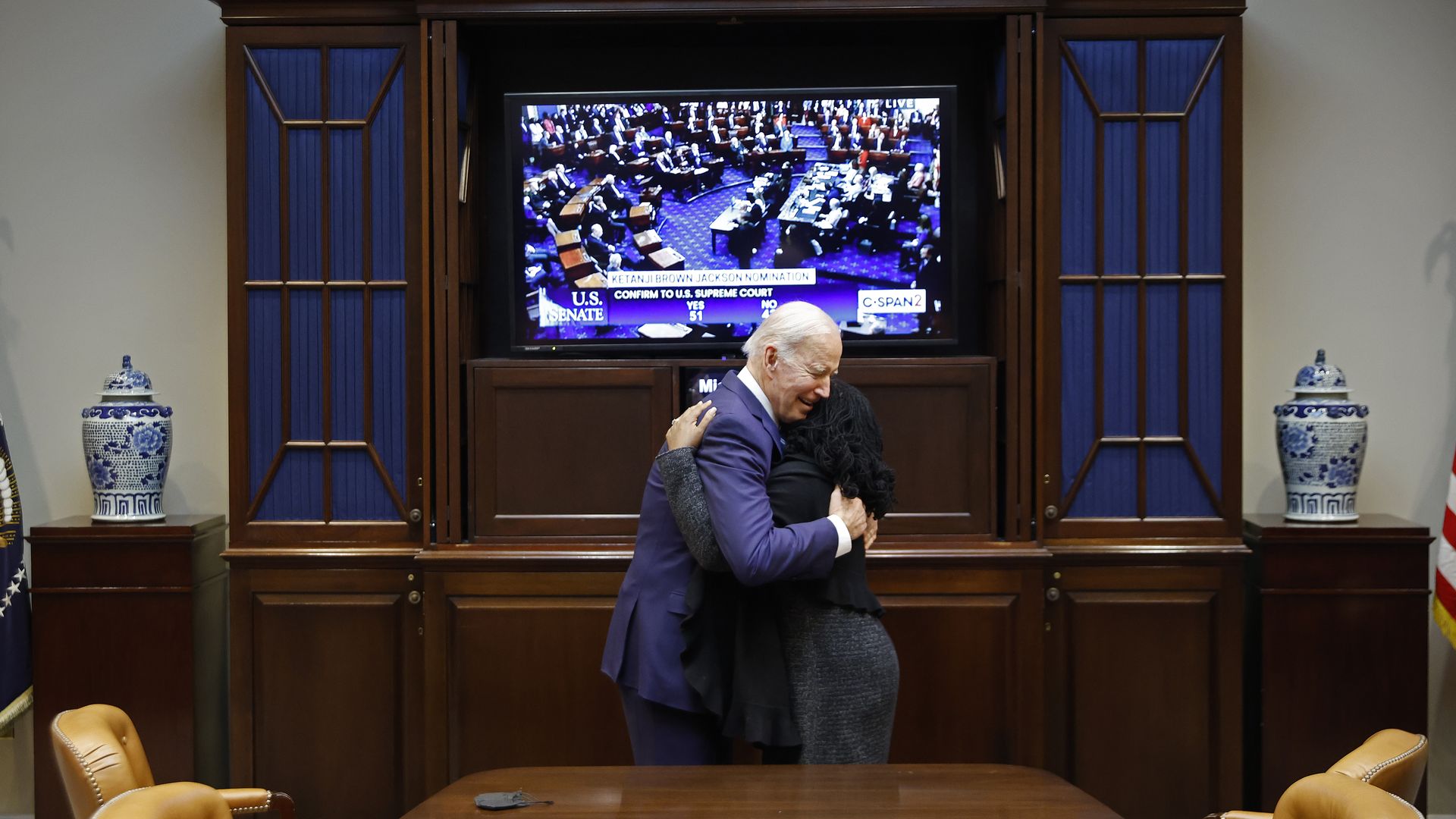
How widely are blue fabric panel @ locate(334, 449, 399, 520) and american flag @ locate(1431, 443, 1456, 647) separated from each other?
3224mm

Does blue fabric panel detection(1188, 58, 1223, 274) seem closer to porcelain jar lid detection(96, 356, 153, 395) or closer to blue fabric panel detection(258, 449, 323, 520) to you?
blue fabric panel detection(258, 449, 323, 520)

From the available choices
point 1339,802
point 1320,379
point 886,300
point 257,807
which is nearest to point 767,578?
point 1339,802

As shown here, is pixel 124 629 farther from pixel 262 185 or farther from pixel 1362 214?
pixel 1362 214

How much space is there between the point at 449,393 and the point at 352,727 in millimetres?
1058

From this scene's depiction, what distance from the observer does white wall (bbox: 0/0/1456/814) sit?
13.3ft

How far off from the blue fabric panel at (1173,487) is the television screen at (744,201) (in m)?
0.78

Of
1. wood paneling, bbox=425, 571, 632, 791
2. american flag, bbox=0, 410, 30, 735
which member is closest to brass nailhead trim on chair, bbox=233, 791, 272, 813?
Result: wood paneling, bbox=425, 571, 632, 791

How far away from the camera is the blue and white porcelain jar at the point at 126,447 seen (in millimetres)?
3678

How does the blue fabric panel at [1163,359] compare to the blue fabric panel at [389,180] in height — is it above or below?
below

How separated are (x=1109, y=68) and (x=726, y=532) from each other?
6.98ft

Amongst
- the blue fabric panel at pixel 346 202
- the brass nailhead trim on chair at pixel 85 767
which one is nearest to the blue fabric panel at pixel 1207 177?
the blue fabric panel at pixel 346 202

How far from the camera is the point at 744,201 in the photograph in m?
3.75

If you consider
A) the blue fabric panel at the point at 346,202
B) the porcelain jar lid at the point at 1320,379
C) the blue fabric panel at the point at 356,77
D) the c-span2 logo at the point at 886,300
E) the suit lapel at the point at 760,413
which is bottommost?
the suit lapel at the point at 760,413

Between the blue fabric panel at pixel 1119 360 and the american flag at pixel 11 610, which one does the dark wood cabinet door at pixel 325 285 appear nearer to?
the american flag at pixel 11 610
